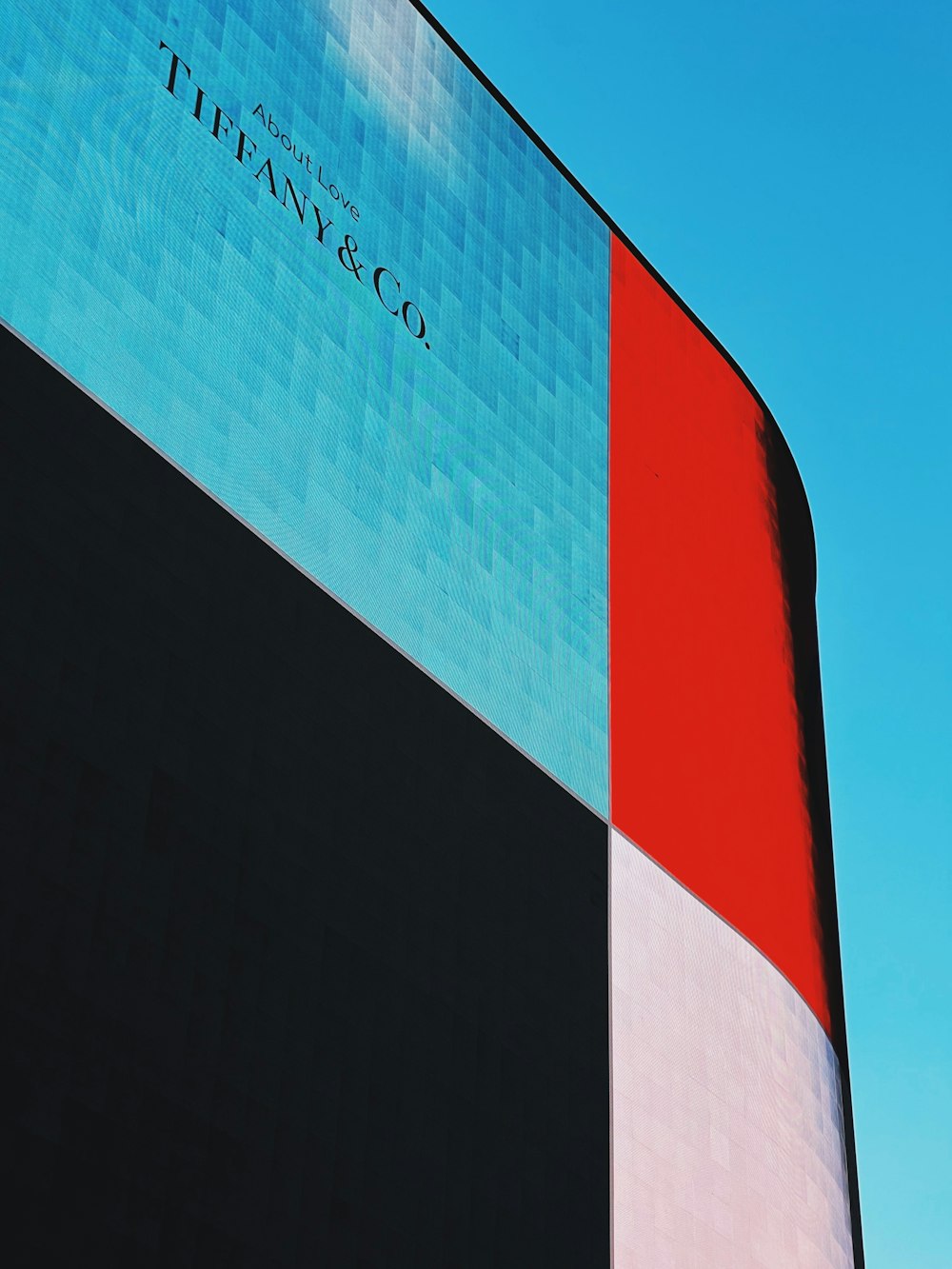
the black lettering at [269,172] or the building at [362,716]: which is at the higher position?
the black lettering at [269,172]

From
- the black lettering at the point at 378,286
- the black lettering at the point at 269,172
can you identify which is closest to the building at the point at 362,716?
the black lettering at the point at 378,286

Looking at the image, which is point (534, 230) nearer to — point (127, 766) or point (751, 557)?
point (751, 557)

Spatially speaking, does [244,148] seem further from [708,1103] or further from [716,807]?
[708,1103]

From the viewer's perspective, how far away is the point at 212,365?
1509cm

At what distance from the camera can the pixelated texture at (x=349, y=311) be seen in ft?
47.4

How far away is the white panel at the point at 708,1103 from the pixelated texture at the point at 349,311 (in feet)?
6.14

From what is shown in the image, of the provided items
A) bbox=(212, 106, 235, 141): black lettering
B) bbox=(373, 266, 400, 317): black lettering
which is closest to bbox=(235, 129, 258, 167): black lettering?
bbox=(212, 106, 235, 141): black lettering

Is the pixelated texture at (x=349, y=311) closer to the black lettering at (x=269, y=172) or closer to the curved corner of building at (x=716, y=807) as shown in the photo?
the black lettering at (x=269, y=172)

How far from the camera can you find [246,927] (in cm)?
1297

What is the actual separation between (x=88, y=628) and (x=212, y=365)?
332cm

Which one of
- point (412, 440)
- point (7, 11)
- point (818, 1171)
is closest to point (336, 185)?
point (412, 440)

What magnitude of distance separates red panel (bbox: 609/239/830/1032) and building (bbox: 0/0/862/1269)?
96 mm

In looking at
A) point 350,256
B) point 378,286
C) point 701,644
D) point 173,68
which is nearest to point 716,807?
point 701,644

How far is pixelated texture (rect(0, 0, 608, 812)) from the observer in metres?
14.5
